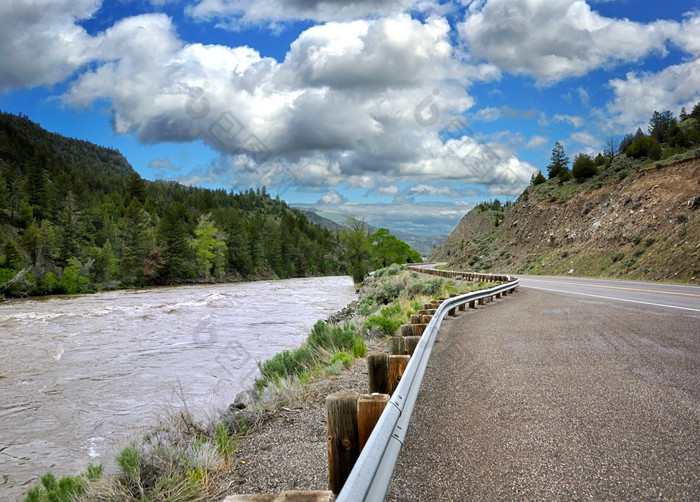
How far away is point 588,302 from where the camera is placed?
13.9 m

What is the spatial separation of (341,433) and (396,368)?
1548 millimetres

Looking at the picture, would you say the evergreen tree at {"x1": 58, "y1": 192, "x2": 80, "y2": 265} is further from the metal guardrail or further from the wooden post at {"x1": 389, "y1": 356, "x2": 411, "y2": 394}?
the metal guardrail

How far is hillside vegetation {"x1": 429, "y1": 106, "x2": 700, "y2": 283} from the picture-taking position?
87.7 ft

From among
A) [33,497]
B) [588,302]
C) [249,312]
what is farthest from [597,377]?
[249,312]

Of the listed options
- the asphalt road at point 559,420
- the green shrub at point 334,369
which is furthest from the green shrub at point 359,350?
the asphalt road at point 559,420

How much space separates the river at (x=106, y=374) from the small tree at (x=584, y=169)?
38.5 metres

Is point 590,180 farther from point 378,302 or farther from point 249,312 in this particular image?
point 249,312

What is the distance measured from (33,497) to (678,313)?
12109mm

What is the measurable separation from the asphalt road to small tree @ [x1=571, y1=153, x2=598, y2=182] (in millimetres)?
47363

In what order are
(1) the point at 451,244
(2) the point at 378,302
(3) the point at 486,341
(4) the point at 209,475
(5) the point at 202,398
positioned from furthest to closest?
1. (1) the point at 451,244
2. (2) the point at 378,302
3. (5) the point at 202,398
4. (3) the point at 486,341
5. (4) the point at 209,475

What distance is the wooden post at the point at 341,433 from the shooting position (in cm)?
290

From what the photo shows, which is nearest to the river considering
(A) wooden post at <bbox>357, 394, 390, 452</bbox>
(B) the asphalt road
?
(B) the asphalt road

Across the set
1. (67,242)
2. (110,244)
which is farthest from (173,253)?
(67,242)

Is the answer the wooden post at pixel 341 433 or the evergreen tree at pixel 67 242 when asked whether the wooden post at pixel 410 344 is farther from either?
the evergreen tree at pixel 67 242
